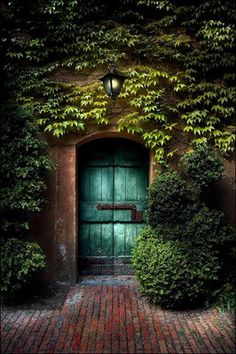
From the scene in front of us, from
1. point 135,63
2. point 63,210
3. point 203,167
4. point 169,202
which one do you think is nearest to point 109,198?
point 63,210

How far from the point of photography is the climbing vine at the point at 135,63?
623 cm

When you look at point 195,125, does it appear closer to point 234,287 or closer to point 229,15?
point 229,15

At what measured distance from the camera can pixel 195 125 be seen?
6.34 m

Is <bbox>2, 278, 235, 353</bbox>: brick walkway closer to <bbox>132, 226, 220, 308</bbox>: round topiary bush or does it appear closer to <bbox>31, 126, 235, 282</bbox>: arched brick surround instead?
<bbox>132, 226, 220, 308</bbox>: round topiary bush

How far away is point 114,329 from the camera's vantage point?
460 centimetres

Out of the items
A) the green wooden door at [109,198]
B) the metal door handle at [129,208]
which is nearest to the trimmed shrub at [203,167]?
the green wooden door at [109,198]

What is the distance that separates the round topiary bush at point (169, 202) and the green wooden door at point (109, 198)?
0.91m

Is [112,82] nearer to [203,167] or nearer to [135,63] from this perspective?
[135,63]

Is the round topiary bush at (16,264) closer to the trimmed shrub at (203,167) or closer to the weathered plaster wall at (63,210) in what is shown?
the weathered plaster wall at (63,210)

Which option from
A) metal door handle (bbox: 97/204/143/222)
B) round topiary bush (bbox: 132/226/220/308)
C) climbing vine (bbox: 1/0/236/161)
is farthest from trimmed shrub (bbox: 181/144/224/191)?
metal door handle (bbox: 97/204/143/222)

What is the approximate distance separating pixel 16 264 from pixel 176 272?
2301mm

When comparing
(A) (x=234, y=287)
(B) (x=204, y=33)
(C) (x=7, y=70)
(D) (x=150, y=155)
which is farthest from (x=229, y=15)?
(A) (x=234, y=287)

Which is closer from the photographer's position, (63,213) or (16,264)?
(16,264)

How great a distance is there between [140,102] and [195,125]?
41.2 inches
